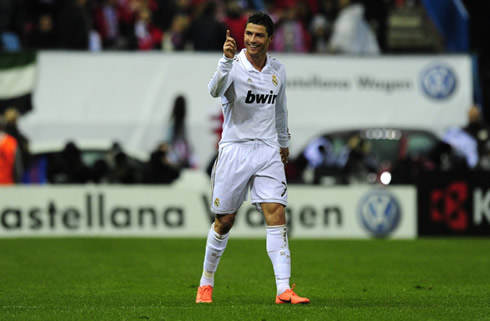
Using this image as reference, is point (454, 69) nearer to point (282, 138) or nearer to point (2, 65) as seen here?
point (2, 65)

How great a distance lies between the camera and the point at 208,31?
21.6m

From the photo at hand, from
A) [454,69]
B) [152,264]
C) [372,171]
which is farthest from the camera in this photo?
[454,69]

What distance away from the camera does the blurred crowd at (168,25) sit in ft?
71.2

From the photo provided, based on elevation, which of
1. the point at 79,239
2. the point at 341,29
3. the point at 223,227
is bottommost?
the point at 79,239

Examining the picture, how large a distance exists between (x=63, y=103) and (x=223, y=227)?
1192cm

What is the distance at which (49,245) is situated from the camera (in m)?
17.1

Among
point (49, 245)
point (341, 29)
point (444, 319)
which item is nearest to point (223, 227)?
point (444, 319)

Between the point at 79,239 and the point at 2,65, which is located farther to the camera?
the point at 2,65

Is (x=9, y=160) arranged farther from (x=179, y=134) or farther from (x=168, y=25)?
(x=168, y=25)

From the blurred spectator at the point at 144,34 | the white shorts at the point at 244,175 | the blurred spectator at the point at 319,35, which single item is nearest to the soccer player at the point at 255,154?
the white shorts at the point at 244,175

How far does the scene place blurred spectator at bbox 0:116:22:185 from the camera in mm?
18750

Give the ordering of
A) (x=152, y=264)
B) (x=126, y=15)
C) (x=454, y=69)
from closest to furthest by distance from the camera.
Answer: (x=152, y=264)
(x=454, y=69)
(x=126, y=15)

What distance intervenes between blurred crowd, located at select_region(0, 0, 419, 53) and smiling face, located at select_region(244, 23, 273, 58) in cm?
1195

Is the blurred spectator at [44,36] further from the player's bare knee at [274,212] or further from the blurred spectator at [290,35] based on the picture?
the player's bare knee at [274,212]
